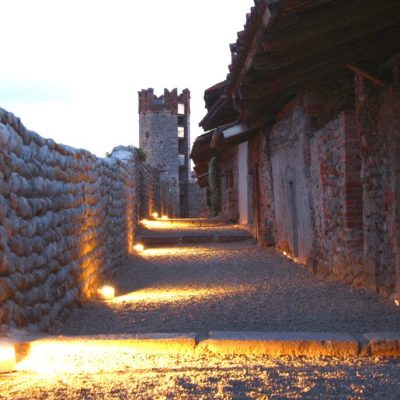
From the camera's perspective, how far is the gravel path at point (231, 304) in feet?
17.0

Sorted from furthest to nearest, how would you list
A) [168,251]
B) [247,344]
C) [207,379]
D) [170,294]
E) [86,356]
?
1. [168,251]
2. [170,294]
3. [247,344]
4. [86,356]
5. [207,379]

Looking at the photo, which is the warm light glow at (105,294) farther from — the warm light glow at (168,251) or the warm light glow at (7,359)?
the warm light glow at (168,251)

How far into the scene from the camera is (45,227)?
5.11m

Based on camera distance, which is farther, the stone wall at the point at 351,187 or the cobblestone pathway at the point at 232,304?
the stone wall at the point at 351,187

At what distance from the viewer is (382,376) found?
130 inches

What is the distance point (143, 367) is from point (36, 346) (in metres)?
0.78

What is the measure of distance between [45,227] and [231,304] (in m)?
2.04

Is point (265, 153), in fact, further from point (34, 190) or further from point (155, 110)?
point (155, 110)

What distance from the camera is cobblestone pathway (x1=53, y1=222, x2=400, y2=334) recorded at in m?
5.18

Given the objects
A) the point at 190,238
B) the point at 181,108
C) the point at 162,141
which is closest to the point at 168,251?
the point at 190,238

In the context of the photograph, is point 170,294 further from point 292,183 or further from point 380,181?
point 292,183

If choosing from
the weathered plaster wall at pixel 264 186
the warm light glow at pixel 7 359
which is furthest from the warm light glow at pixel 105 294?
the weathered plaster wall at pixel 264 186

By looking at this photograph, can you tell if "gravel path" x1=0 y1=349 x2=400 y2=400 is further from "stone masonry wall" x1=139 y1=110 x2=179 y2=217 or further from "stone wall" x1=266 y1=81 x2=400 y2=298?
"stone masonry wall" x1=139 y1=110 x2=179 y2=217

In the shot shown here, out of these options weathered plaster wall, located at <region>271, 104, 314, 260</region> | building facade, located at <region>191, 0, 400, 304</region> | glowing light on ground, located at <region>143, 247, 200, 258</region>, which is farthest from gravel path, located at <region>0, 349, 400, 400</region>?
glowing light on ground, located at <region>143, 247, 200, 258</region>
